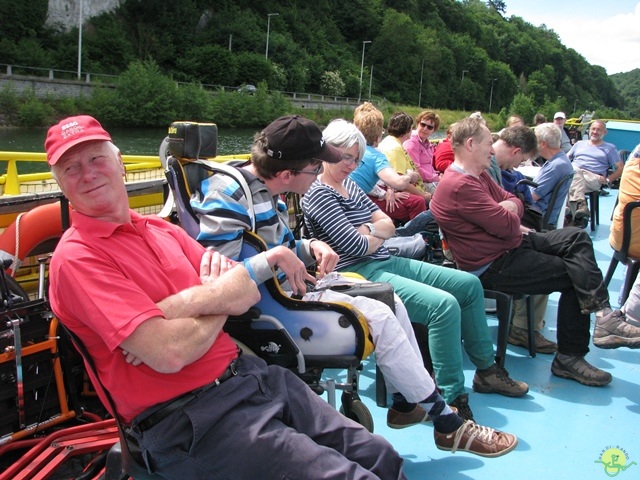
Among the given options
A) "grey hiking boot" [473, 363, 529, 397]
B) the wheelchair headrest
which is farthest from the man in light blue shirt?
the wheelchair headrest

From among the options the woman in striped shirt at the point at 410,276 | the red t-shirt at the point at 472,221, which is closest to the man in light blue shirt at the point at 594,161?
the red t-shirt at the point at 472,221

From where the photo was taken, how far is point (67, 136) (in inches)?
62.6

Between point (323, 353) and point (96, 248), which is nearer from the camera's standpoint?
point (96, 248)

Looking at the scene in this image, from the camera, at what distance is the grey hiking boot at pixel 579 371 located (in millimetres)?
3164

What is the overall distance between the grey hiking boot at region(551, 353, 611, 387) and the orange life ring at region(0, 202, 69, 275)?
2.72 meters

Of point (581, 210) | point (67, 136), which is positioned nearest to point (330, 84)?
point (581, 210)

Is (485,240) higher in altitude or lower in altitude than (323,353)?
higher

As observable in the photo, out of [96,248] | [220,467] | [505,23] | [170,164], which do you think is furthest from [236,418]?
[505,23]

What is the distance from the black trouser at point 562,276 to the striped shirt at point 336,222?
80 cm

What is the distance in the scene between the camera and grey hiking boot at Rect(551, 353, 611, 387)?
3164mm

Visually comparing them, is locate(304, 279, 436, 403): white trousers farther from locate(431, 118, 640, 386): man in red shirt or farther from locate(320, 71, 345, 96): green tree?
locate(320, 71, 345, 96): green tree

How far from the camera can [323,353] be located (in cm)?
208

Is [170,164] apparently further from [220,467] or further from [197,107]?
[197,107]

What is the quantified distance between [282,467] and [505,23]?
142 meters
